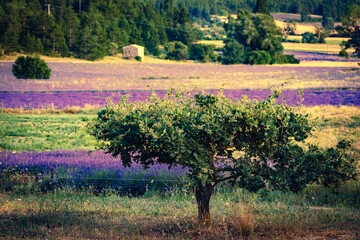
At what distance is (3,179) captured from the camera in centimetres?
1053

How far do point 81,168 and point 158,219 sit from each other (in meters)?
4.36

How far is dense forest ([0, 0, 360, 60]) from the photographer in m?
69.2

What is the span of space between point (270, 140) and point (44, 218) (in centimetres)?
432

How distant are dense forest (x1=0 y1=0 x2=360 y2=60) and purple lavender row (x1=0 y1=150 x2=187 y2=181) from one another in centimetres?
4649

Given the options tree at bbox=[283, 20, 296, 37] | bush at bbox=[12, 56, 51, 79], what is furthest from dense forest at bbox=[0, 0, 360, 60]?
tree at bbox=[283, 20, 296, 37]

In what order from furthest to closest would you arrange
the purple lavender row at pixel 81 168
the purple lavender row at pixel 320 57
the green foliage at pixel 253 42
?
the purple lavender row at pixel 320 57 < the green foliage at pixel 253 42 < the purple lavender row at pixel 81 168

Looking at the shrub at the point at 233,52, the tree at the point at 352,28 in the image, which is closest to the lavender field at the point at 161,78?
the tree at the point at 352,28

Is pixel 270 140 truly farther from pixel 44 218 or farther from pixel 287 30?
pixel 287 30

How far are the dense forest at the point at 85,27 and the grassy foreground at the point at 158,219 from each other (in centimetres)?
4825

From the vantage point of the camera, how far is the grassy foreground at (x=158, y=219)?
21.3 ft

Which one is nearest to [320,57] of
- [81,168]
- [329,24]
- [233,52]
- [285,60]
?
[285,60]

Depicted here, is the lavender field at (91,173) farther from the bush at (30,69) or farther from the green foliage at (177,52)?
the green foliage at (177,52)

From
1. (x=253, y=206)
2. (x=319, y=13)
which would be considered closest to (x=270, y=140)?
(x=253, y=206)

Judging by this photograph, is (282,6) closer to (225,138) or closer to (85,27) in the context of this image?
(85,27)
